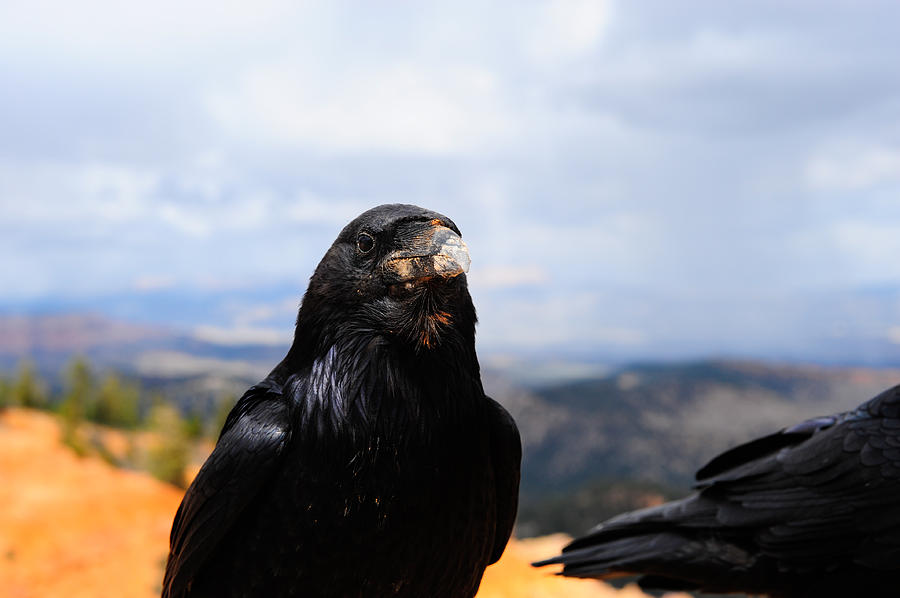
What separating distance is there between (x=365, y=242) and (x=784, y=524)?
359cm

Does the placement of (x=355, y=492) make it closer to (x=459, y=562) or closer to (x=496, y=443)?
(x=459, y=562)

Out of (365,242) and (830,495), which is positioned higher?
(365,242)

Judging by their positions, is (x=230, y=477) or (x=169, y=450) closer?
(x=230, y=477)

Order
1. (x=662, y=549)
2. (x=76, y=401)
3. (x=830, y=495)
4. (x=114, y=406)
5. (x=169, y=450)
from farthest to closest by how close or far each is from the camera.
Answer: (x=114, y=406), (x=76, y=401), (x=169, y=450), (x=662, y=549), (x=830, y=495)

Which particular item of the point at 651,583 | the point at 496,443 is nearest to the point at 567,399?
the point at 651,583

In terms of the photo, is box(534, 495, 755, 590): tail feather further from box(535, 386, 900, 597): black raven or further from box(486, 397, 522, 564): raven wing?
box(486, 397, 522, 564): raven wing

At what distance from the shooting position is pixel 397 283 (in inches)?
102

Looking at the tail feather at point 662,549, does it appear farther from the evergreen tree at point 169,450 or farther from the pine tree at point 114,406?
the pine tree at point 114,406

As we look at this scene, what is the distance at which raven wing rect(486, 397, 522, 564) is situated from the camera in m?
3.07

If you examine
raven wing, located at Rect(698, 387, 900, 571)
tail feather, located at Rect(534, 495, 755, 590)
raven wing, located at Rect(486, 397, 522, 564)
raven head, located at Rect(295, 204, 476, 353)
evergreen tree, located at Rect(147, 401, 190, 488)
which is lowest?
evergreen tree, located at Rect(147, 401, 190, 488)

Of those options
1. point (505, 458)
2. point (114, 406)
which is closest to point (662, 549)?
point (505, 458)

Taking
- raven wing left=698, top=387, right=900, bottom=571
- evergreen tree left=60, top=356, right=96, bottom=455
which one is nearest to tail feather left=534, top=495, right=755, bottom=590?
raven wing left=698, top=387, right=900, bottom=571

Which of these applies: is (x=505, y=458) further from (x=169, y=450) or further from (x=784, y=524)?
(x=169, y=450)

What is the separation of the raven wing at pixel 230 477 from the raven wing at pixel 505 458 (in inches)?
38.1
